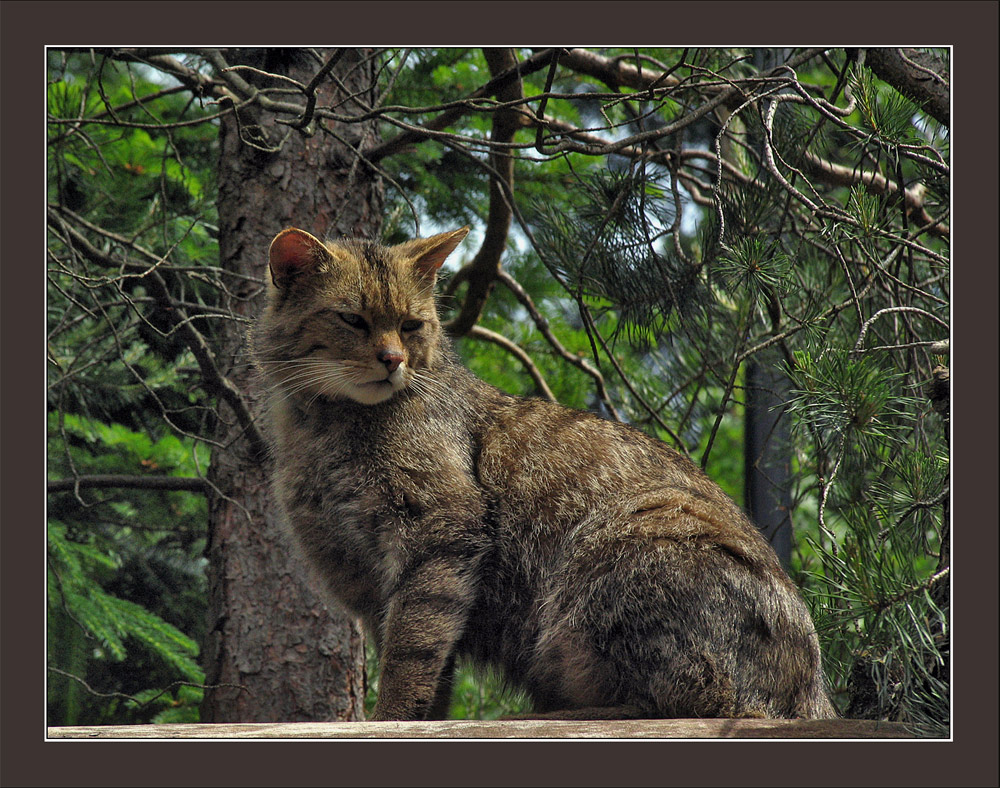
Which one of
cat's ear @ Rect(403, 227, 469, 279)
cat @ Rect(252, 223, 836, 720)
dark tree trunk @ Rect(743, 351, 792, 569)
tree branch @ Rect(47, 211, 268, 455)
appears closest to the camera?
cat @ Rect(252, 223, 836, 720)

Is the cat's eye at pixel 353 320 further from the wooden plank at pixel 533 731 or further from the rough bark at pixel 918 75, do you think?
the rough bark at pixel 918 75

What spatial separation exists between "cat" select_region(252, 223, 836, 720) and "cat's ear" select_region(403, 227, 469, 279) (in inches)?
0.4

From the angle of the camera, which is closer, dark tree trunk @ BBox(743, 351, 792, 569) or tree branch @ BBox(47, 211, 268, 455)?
tree branch @ BBox(47, 211, 268, 455)

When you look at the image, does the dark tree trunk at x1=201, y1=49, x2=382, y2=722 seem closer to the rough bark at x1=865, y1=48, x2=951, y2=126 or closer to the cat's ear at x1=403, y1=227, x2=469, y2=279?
the cat's ear at x1=403, y1=227, x2=469, y2=279

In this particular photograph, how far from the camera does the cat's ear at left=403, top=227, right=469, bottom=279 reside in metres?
2.92

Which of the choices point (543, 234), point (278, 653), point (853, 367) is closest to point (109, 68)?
point (543, 234)

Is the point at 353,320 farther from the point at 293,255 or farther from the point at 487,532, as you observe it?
the point at 487,532

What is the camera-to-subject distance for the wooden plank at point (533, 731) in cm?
211

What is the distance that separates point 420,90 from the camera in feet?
13.5

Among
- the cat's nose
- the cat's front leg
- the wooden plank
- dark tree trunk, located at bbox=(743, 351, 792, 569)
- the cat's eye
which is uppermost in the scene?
the cat's eye

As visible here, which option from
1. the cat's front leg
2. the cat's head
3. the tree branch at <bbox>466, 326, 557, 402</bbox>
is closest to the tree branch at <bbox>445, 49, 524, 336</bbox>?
the tree branch at <bbox>466, 326, 557, 402</bbox>

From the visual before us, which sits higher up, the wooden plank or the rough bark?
the rough bark

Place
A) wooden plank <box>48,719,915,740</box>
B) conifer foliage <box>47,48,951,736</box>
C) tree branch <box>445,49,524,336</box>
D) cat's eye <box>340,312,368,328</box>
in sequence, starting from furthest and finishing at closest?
tree branch <box>445,49,524,336</box> < cat's eye <box>340,312,368,328</box> < conifer foliage <box>47,48,951,736</box> < wooden plank <box>48,719,915,740</box>

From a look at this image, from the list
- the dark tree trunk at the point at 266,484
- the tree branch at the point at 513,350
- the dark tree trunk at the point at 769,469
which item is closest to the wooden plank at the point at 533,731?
the dark tree trunk at the point at 266,484
